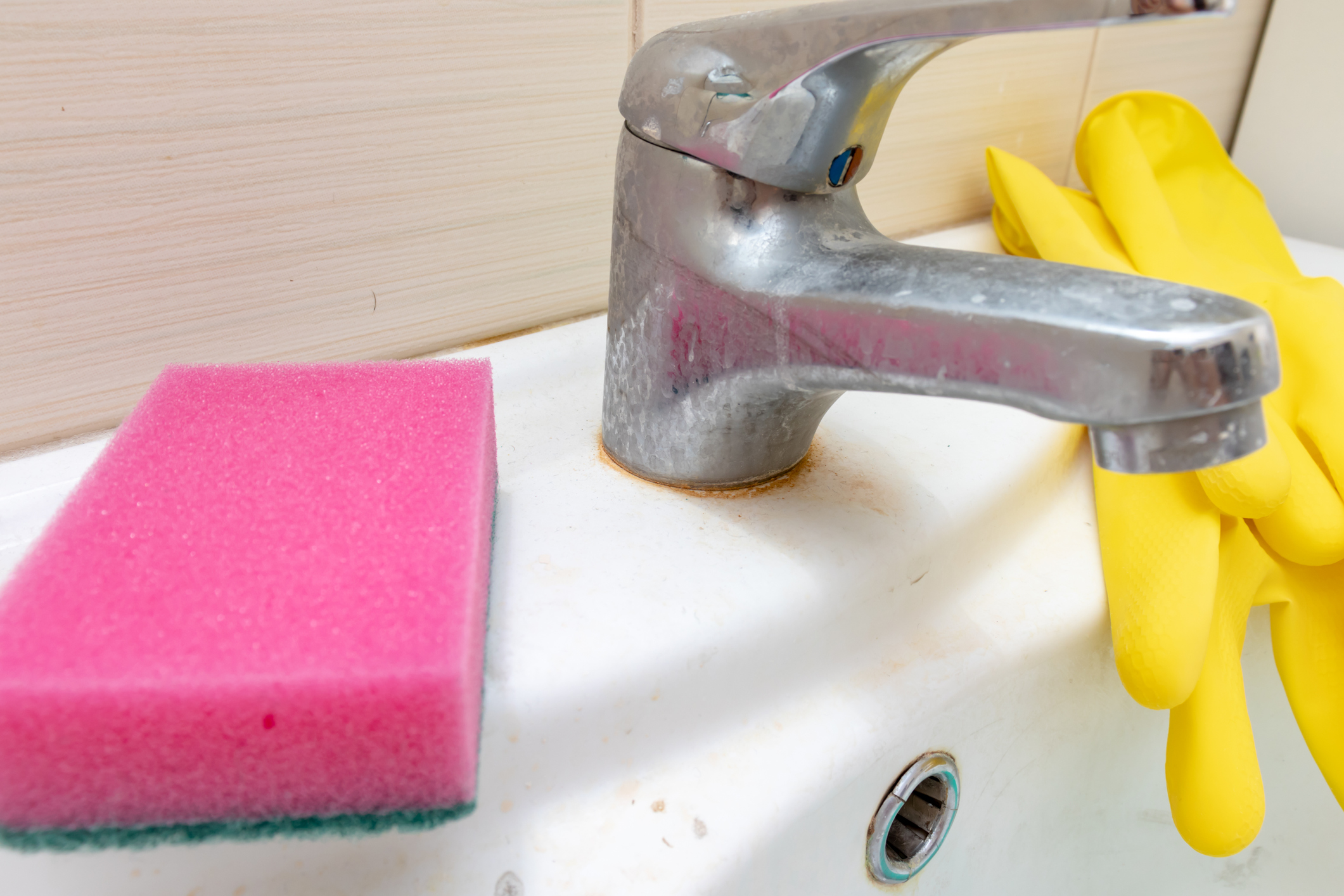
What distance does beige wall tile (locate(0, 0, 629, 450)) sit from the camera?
29 cm

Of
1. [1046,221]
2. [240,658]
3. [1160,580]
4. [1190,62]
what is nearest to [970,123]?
[1046,221]

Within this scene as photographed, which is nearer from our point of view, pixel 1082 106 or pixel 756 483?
pixel 756 483

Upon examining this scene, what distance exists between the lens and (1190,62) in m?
0.66

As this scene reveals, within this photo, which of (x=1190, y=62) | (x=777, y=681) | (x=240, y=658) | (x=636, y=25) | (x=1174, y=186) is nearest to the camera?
(x=240, y=658)

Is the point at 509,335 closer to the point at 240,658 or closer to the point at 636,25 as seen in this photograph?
the point at 636,25

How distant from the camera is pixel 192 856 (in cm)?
21

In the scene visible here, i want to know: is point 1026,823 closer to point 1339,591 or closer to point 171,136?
point 1339,591

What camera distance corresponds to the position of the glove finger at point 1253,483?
30cm

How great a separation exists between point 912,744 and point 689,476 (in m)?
0.11

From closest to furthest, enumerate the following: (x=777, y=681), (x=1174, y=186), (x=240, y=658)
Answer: (x=240, y=658)
(x=777, y=681)
(x=1174, y=186)

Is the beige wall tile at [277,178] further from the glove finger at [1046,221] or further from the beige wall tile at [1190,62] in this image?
the beige wall tile at [1190,62]

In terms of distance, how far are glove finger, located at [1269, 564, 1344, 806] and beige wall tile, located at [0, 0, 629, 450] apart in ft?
1.09

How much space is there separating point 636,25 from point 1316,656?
1.22ft

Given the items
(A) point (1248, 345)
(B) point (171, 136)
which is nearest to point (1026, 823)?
(A) point (1248, 345)
